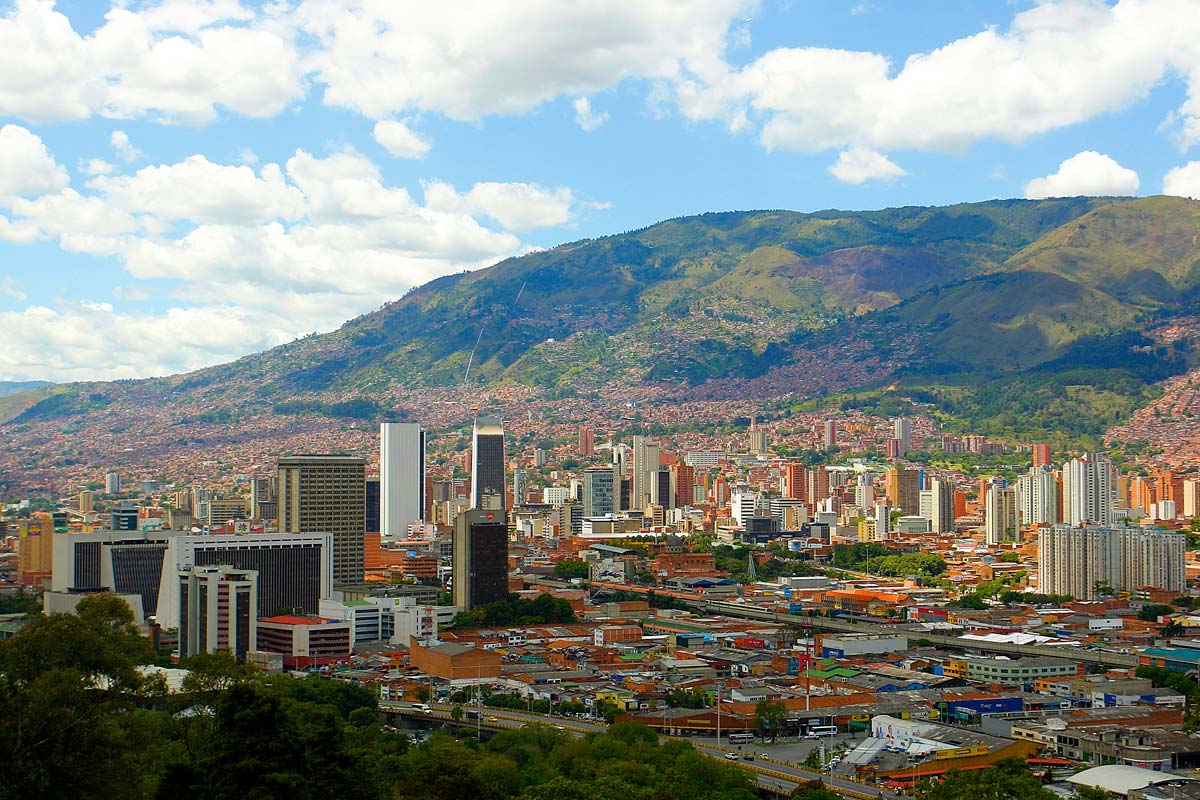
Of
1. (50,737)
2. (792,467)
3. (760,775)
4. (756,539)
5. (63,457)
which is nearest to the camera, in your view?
(50,737)

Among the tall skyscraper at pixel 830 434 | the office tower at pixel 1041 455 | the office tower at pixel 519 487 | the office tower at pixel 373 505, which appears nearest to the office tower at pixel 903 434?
the tall skyscraper at pixel 830 434

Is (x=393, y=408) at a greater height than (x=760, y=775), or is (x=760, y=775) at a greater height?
(x=393, y=408)

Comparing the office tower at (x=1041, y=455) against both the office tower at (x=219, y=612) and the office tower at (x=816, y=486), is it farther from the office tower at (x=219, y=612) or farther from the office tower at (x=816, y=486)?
the office tower at (x=219, y=612)

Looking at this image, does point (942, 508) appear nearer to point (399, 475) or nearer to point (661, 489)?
point (661, 489)

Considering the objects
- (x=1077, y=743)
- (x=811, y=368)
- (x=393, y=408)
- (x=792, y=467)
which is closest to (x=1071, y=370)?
(x=811, y=368)

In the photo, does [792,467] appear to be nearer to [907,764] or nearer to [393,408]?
[393,408]

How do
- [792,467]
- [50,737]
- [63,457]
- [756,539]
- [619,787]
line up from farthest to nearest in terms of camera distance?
[63,457]
[792,467]
[756,539]
[619,787]
[50,737]

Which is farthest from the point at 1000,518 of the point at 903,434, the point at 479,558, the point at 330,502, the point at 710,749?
the point at 710,749
